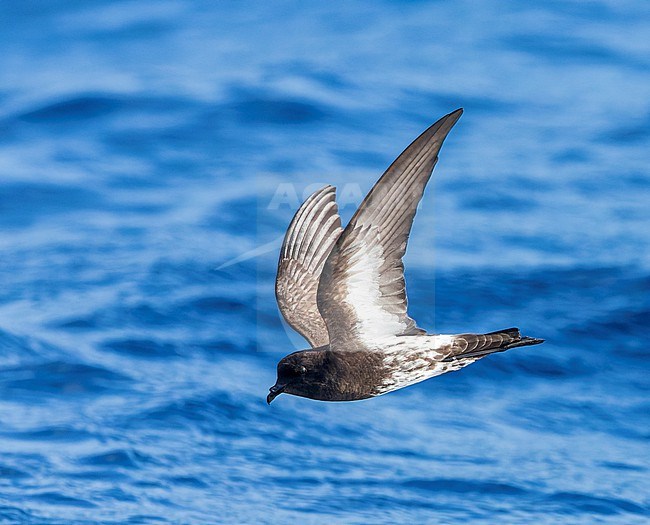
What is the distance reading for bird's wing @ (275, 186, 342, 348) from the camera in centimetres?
875

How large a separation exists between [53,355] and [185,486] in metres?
4.21

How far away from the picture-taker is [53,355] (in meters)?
22.1

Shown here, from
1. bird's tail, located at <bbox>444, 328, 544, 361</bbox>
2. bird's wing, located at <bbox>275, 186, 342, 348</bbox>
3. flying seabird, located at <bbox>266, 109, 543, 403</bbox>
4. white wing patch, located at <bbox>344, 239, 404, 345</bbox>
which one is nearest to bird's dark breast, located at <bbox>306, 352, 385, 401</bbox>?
flying seabird, located at <bbox>266, 109, 543, 403</bbox>

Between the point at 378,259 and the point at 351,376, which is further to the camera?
the point at 351,376

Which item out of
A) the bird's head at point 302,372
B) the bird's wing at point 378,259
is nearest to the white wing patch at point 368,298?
the bird's wing at point 378,259

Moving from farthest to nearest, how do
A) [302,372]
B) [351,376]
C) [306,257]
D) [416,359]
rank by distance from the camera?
1. [306,257]
2. [302,372]
3. [351,376]
4. [416,359]

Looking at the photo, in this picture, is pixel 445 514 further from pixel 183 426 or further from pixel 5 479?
pixel 5 479

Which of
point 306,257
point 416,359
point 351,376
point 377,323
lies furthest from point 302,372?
point 306,257

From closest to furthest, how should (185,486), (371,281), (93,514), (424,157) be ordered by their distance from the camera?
(424,157) < (371,281) < (93,514) < (185,486)

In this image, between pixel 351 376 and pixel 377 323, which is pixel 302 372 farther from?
pixel 377 323

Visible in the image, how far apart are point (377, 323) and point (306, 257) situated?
1802 millimetres

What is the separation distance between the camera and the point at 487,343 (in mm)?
7113

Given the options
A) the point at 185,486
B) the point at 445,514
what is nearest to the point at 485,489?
the point at 445,514

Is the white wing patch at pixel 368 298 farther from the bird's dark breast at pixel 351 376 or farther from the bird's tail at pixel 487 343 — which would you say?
the bird's tail at pixel 487 343
